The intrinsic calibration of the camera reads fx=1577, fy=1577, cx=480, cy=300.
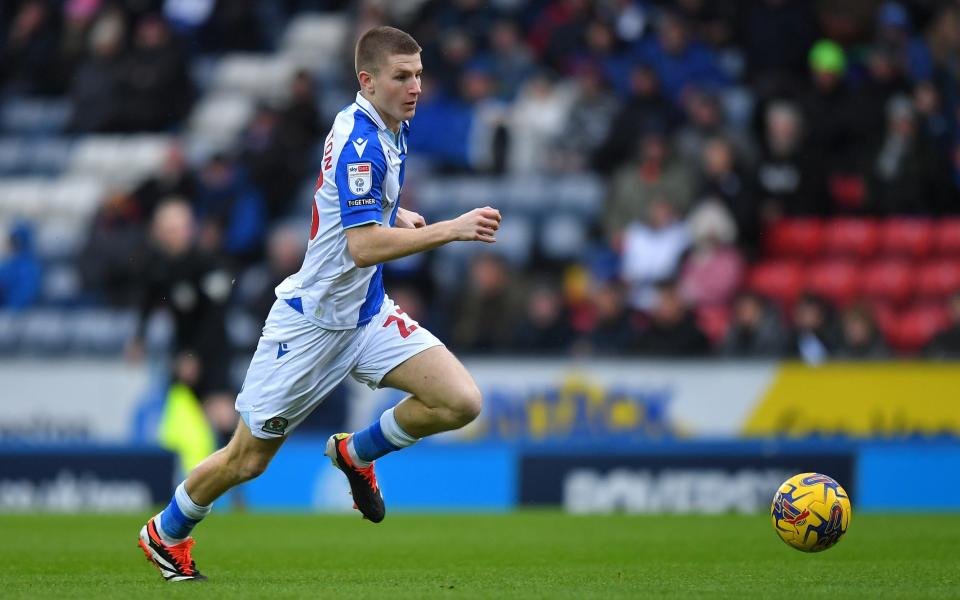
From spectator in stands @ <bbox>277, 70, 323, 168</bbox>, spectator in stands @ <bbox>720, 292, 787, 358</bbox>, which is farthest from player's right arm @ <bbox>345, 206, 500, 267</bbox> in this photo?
spectator in stands @ <bbox>277, 70, 323, 168</bbox>

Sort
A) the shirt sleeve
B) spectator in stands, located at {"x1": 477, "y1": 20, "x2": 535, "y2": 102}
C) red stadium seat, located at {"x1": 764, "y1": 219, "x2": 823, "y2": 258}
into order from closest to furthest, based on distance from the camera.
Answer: the shirt sleeve → red stadium seat, located at {"x1": 764, "y1": 219, "x2": 823, "y2": 258} → spectator in stands, located at {"x1": 477, "y1": 20, "x2": 535, "y2": 102}

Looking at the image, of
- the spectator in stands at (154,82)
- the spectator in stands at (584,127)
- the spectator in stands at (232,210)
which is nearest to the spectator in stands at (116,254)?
the spectator in stands at (232,210)

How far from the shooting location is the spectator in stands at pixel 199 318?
14.2 metres

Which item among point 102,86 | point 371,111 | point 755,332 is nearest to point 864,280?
point 755,332

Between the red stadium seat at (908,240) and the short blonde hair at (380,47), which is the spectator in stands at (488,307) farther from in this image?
the short blonde hair at (380,47)

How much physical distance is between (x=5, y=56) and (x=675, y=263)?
→ 1131 cm

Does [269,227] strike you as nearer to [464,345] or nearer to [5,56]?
[464,345]

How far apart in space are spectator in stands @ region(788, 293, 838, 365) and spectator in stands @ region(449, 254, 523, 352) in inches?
109

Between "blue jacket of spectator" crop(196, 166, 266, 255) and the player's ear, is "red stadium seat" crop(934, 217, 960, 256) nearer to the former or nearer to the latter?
"blue jacket of spectator" crop(196, 166, 266, 255)

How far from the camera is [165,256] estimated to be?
14.5 metres

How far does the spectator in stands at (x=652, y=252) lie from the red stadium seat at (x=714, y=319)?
494mm

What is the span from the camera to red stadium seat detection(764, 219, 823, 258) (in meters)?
16.4

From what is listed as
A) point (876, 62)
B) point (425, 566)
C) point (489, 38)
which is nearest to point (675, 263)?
point (876, 62)

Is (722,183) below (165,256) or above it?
above
